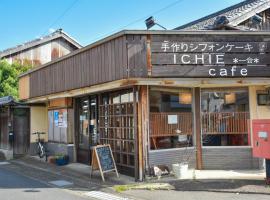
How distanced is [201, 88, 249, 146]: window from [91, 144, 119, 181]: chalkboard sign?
3.14m

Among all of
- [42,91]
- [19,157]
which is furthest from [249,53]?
[19,157]

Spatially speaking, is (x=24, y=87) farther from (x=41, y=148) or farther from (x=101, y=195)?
(x=101, y=195)

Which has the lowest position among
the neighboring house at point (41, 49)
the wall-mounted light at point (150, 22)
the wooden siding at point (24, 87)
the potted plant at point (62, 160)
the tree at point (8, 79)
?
the potted plant at point (62, 160)

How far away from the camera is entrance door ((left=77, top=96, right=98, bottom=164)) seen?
1501 centimetres

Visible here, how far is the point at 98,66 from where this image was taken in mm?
12719

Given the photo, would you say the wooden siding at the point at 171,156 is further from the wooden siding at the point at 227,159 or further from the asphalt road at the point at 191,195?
the asphalt road at the point at 191,195

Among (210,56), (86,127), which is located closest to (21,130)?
(86,127)

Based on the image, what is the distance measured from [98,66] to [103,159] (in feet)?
9.98

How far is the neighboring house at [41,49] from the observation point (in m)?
31.8

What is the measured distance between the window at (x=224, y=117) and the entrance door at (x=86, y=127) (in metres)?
4.37

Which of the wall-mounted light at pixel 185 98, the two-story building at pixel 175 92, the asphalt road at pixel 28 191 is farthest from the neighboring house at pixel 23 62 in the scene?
the wall-mounted light at pixel 185 98

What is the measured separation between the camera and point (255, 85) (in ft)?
41.9

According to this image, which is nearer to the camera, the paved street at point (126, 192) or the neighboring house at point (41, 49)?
the paved street at point (126, 192)

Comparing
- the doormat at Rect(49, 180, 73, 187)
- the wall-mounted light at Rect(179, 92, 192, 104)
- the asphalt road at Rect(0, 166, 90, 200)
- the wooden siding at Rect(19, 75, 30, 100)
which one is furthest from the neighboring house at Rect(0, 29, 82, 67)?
the wall-mounted light at Rect(179, 92, 192, 104)
